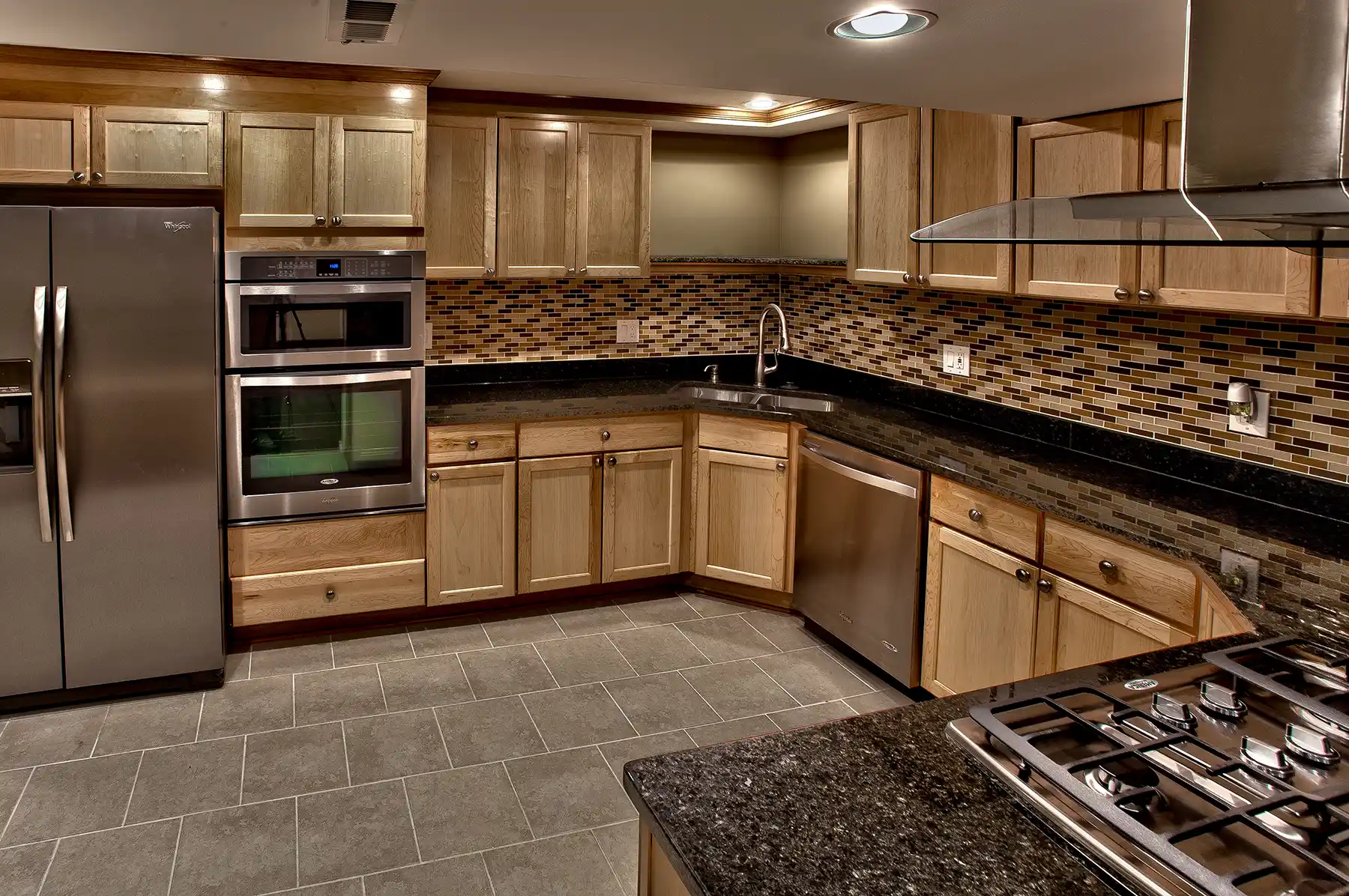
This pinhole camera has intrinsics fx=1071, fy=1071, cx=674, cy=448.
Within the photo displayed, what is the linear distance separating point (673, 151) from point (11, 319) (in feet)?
9.53

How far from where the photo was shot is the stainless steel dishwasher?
3.56m

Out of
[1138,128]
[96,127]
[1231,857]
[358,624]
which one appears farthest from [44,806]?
[1138,128]

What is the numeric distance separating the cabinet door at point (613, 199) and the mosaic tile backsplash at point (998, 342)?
32 cm

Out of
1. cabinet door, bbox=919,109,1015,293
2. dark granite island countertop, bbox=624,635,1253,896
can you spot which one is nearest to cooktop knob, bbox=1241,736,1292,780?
dark granite island countertop, bbox=624,635,1253,896

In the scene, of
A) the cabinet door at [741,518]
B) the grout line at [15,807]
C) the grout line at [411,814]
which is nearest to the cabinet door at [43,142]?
the grout line at [15,807]

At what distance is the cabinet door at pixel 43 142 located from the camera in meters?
A: 3.53

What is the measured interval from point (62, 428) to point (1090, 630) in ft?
10.3

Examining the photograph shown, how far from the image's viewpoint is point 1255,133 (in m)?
1.19

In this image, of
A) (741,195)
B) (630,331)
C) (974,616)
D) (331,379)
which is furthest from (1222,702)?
(741,195)

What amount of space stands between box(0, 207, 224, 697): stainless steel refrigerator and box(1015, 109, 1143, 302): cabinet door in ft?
8.64

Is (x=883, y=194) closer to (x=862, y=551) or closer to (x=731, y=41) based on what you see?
(x=862, y=551)

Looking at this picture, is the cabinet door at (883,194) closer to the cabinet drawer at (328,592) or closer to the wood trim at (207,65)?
the wood trim at (207,65)

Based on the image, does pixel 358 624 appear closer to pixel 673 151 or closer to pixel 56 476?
pixel 56 476

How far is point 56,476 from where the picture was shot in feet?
11.2
